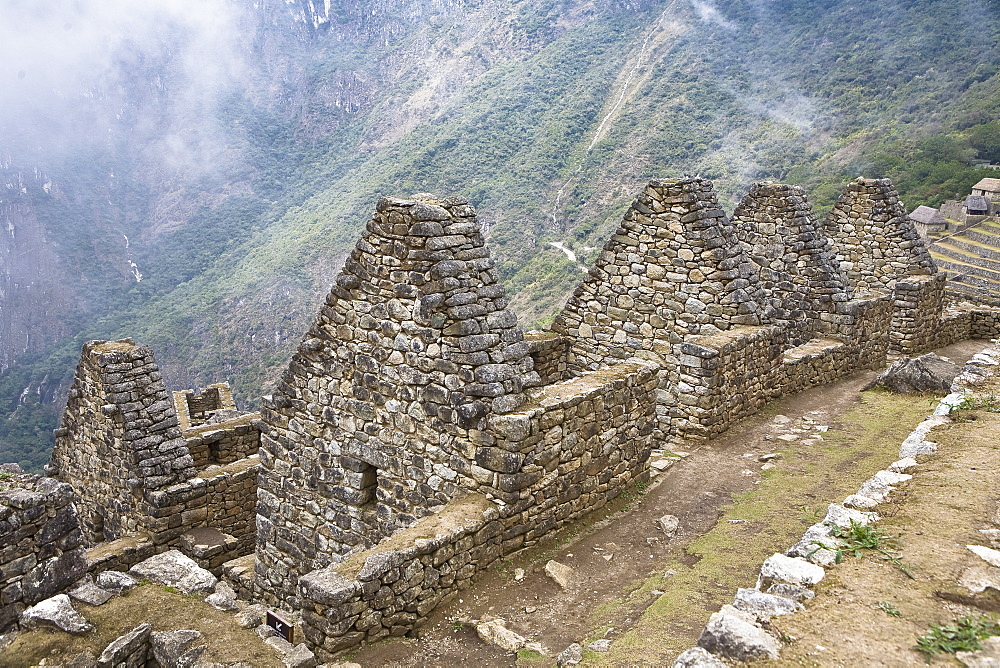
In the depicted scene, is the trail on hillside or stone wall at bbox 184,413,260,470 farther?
the trail on hillside

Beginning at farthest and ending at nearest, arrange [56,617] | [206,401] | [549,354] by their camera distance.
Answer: [206,401] → [549,354] → [56,617]

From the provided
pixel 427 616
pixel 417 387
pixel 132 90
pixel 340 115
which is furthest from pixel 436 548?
pixel 132 90

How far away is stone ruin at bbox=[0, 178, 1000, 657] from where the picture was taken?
5.71 metres

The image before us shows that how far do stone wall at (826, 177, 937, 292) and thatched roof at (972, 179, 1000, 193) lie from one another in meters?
24.7

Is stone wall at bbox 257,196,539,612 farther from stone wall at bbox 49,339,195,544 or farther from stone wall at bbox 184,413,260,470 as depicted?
stone wall at bbox 184,413,260,470

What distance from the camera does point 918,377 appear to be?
10.7 m

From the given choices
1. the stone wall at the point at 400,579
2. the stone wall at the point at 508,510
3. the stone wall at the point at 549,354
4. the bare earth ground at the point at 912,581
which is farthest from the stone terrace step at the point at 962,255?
the stone wall at the point at 400,579

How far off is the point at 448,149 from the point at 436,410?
171 feet

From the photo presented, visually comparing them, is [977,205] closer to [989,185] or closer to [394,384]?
[989,185]

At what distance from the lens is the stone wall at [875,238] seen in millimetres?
15664

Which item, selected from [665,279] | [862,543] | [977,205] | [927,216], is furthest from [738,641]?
[977,205]

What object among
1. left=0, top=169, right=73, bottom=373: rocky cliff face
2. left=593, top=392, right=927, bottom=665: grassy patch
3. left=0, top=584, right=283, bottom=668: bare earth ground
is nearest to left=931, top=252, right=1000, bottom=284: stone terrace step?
left=593, top=392, right=927, bottom=665: grassy patch

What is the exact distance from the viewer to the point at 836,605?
375 cm

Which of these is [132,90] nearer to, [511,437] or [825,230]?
[825,230]
